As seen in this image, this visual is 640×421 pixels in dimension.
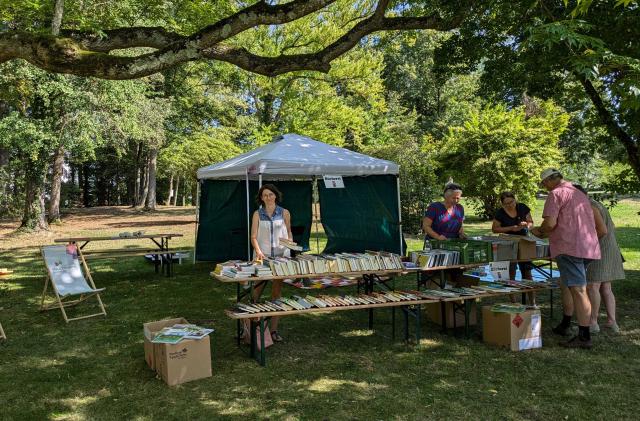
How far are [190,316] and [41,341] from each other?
59.9 inches

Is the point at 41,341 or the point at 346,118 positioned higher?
the point at 346,118

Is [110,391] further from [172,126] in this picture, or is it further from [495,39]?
[172,126]

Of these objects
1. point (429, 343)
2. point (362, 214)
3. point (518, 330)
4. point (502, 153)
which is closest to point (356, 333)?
point (429, 343)

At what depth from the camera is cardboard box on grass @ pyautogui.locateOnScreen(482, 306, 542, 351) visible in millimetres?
4379

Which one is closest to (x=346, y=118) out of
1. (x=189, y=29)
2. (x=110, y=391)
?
(x=189, y=29)

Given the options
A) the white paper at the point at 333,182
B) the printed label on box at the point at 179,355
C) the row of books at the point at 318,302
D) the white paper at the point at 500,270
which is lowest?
the printed label on box at the point at 179,355

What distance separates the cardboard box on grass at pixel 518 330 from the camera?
14.4 feet

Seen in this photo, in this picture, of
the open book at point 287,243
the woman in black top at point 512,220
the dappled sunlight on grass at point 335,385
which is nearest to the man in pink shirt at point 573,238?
the woman in black top at point 512,220

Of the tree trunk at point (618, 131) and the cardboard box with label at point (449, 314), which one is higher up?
the tree trunk at point (618, 131)

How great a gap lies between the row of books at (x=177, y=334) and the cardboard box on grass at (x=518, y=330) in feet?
8.54

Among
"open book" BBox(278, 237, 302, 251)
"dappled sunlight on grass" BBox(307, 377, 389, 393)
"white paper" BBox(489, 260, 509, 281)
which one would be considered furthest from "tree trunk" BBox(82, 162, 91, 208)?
"dappled sunlight on grass" BBox(307, 377, 389, 393)

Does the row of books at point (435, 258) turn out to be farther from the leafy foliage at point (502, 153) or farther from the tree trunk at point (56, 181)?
the tree trunk at point (56, 181)

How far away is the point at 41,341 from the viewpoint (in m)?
4.94

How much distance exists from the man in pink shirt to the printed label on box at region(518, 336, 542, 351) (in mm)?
226
